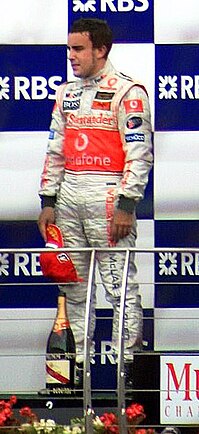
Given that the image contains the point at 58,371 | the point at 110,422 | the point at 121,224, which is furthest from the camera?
the point at 121,224

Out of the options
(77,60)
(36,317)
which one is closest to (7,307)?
(36,317)

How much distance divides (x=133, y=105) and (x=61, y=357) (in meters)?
1.04

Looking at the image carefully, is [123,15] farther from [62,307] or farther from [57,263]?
[62,307]

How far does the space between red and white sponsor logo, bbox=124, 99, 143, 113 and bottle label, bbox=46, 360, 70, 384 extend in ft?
3.35

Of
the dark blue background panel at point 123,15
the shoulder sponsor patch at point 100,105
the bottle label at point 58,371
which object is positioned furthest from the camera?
the dark blue background panel at point 123,15

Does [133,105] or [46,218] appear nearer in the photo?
[133,105]

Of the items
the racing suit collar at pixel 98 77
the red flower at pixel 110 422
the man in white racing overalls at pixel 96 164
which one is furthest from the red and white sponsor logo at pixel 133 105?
the red flower at pixel 110 422

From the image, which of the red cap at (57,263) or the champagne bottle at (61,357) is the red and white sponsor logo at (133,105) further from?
the champagne bottle at (61,357)

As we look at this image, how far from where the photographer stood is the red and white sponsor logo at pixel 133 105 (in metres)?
5.21

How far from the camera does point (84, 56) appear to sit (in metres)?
5.32

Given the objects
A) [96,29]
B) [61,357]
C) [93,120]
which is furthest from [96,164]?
[61,357]

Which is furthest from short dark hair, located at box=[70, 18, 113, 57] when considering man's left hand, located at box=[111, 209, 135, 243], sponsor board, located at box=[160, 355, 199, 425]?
sponsor board, located at box=[160, 355, 199, 425]

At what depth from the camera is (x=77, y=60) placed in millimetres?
5312

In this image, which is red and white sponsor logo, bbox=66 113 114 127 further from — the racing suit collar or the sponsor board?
the sponsor board
